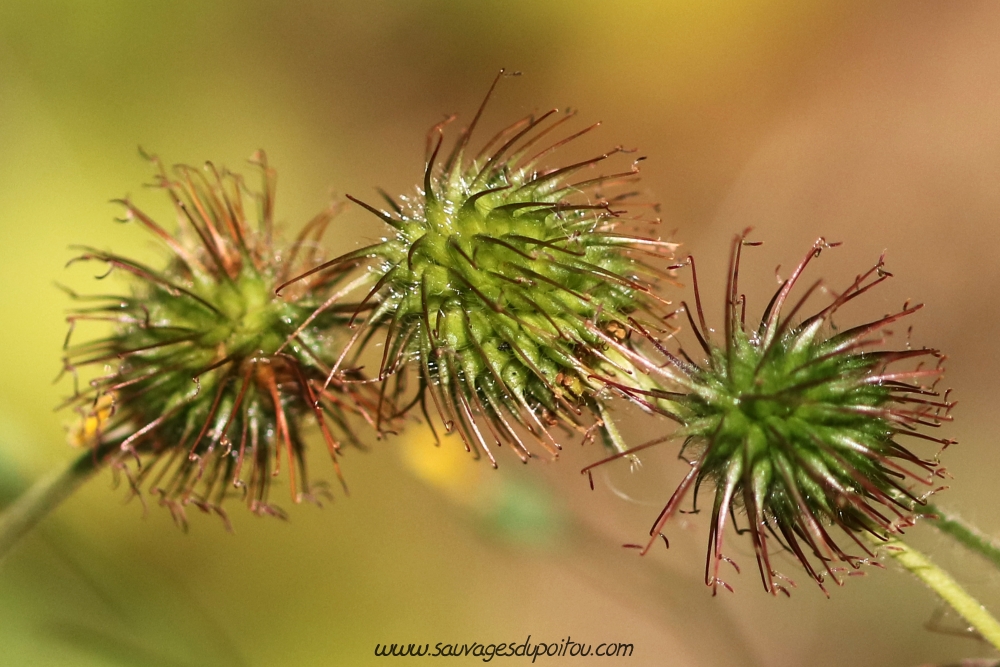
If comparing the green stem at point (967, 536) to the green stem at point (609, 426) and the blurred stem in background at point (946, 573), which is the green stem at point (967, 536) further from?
the green stem at point (609, 426)

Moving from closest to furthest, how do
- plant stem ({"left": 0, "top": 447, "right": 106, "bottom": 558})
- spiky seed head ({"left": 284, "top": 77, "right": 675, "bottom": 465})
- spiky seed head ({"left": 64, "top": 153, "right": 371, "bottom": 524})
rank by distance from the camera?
spiky seed head ({"left": 284, "top": 77, "right": 675, "bottom": 465})
spiky seed head ({"left": 64, "top": 153, "right": 371, "bottom": 524})
plant stem ({"left": 0, "top": 447, "right": 106, "bottom": 558})

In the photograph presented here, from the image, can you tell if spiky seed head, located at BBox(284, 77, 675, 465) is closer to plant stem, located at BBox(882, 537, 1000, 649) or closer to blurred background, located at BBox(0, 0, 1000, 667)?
plant stem, located at BBox(882, 537, 1000, 649)

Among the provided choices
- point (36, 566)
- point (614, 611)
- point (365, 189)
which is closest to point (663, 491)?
point (614, 611)

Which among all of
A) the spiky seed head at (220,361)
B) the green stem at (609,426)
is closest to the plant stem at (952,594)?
the green stem at (609,426)

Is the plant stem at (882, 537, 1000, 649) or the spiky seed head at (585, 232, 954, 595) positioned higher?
the spiky seed head at (585, 232, 954, 595)

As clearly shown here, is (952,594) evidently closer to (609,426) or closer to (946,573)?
(946,573)

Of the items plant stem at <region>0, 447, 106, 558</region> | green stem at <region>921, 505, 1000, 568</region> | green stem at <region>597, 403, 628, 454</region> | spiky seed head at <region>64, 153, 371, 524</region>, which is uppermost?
green stem at <region>921, 505, 1000, 568</region>

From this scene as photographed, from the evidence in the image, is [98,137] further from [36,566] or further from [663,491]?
[663,491]

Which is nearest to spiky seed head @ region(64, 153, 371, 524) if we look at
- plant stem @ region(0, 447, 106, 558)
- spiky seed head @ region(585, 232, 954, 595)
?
plant stem @ region(0, 447, 106, 558)
